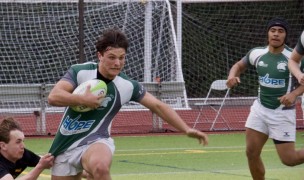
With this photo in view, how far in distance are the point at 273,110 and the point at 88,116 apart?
3309mm

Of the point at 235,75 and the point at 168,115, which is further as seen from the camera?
the point at 235,75

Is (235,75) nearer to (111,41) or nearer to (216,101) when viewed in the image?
(111,41)

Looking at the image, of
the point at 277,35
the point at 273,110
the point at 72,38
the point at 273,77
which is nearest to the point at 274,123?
the point at 273,110

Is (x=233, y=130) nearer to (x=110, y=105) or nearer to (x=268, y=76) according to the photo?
(x=268, y=76)

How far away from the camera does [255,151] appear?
37.0 ft

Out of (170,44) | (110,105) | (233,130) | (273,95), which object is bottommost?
(233,130)

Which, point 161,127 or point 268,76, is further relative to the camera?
point 161,127

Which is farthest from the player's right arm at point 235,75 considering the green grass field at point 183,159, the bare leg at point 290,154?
the green grass field at point 183,159

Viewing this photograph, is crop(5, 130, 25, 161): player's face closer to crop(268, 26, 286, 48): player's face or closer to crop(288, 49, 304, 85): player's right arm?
crop(288, 49, 304, 85): player's right arm

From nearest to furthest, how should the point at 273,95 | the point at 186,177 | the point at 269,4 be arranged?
the point at 273,95 → the point at 186,177 → the point at 269,4

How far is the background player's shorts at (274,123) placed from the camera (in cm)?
1134

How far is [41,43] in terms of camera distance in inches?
838

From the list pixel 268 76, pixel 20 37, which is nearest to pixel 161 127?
pixel 20 37

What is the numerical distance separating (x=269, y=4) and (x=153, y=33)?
4621mm
